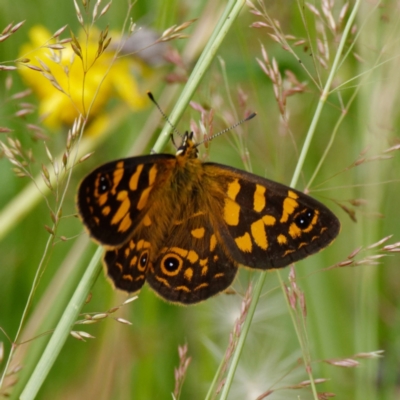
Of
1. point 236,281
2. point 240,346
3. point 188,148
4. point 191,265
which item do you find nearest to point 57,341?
point 240,346

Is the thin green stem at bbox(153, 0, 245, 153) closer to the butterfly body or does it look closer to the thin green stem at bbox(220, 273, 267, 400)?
the butterfly body

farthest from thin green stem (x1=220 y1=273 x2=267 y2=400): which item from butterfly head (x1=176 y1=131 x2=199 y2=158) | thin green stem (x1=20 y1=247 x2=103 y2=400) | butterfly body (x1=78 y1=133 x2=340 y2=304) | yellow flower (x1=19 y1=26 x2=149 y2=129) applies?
yellow flower (x1=19 y1=26 x2=149 y2=129)

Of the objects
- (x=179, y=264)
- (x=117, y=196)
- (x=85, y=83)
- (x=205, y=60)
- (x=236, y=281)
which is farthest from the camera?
(x=85, y=83)

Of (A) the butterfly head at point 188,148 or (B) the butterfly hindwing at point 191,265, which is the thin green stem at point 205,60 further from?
(B) the butterfly hindwing at point 191,265

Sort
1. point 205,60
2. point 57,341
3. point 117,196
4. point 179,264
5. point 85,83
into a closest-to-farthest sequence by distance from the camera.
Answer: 1. point 57,341
2. point 205,60
3. point 117,196
4. point 179,264
5. point 85,83

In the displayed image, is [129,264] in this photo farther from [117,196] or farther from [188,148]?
[188,148]

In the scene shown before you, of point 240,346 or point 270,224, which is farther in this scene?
point 270,224
